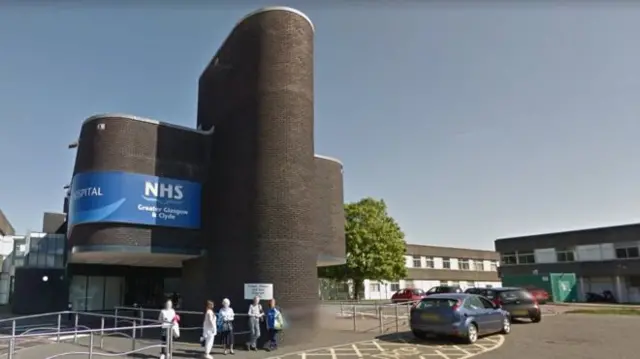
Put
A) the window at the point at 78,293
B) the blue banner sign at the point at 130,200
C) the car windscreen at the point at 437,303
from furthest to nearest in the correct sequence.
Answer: the window at the point at 78,293, the blue banner sign at the point at 130,200, the car windscreen at the point at 437,303

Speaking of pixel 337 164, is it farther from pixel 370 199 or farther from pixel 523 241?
pixel 523 241

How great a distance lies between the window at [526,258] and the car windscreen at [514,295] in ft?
111

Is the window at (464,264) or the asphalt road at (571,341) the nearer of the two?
the asphalt road at (571,341)

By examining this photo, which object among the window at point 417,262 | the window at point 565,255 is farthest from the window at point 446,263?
the window at point 565,255

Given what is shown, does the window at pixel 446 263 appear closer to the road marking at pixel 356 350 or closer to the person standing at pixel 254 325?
the road marking at pixel 356 350

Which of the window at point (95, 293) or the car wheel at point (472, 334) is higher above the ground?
the window at point (95, 293)

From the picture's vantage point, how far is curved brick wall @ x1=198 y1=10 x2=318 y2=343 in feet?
51.2

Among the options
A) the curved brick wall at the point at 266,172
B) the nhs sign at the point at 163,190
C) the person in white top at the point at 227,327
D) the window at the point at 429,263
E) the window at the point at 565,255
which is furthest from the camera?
the window at the point at 429,263

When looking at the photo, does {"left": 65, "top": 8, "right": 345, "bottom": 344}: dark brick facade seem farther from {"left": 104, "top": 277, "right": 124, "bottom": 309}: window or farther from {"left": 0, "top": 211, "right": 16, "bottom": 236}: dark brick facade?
{"left": 0, "top": 211, "right": 16, "bottom": 236}: dark brick facade

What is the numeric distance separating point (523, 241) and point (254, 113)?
146 feet

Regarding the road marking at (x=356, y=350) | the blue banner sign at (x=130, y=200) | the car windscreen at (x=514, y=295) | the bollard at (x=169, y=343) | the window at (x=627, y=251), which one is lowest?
the road marking at (x=356, y=350)

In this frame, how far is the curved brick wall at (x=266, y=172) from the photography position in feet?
51.2

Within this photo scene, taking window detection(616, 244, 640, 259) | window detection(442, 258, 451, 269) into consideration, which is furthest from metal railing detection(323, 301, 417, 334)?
window detection(442, 258, 451, 269)

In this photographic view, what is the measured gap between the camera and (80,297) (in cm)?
2941
